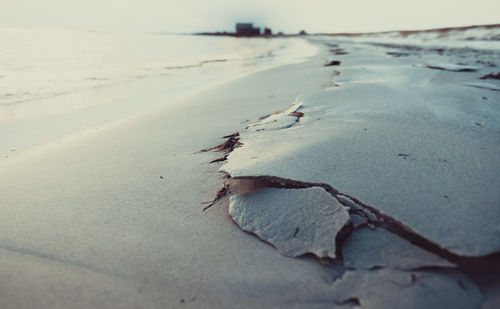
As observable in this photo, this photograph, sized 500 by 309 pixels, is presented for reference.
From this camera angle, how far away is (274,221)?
0.94 m

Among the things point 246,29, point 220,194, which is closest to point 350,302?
point 220,194

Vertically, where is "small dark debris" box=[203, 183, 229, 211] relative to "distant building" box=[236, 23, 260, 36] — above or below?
above

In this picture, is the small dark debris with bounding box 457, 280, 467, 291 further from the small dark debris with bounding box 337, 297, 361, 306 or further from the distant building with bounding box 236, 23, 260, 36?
the distant building with bounding box 236, 23, 260, 36

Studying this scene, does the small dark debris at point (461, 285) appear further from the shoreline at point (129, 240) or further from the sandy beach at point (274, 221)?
the shoreline at point (129, 240)

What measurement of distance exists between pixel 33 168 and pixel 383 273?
71.2 inches

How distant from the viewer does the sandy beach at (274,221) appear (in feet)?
2.40

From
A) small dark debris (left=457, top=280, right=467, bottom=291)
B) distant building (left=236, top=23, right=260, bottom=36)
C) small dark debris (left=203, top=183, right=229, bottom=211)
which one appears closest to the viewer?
small dark debris (left=457, top=280, right=467, bottom=291)

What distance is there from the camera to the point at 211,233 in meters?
0.97

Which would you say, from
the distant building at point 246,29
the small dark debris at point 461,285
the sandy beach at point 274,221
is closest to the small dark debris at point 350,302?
the sandy beach at point 274,221

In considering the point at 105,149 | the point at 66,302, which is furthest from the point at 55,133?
the point at 66,302

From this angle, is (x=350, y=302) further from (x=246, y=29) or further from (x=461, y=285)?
(x=246, y=29)

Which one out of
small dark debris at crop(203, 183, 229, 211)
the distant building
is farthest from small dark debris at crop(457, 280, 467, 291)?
the distant building

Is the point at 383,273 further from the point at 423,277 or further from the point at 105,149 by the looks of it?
the point at 105,149

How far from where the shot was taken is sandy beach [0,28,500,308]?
28.8 inches
